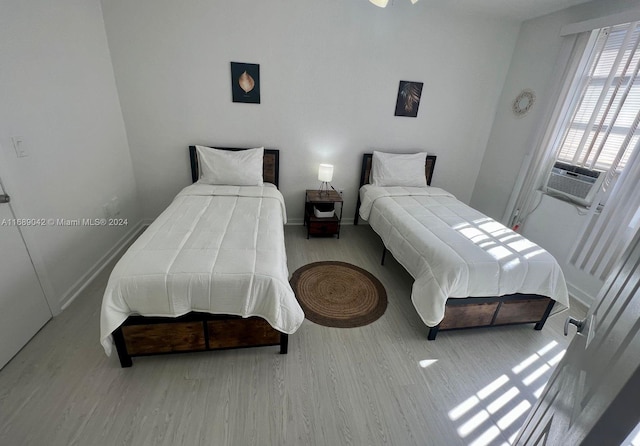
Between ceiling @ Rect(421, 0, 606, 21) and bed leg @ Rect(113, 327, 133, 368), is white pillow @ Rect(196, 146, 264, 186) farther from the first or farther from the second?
ceiling @ Rect(421, 0, 606, 21)

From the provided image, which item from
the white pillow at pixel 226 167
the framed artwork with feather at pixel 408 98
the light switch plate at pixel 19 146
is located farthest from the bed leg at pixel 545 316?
the light switch plate at pixel 19 146

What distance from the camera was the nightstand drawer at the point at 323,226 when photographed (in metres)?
3.24

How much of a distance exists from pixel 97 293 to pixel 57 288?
263 mm

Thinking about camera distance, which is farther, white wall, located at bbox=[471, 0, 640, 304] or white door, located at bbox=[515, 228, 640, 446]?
white wall, located at bbox=[471, 0, 640, 304]

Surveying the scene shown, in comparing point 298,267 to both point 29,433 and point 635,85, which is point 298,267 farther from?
point 635,85

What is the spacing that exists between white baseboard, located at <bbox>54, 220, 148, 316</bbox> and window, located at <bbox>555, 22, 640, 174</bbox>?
4.52 m

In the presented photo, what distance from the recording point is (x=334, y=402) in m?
1.53

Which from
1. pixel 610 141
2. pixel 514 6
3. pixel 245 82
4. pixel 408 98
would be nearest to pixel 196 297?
pixel 245 82

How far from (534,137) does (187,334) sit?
3.77m

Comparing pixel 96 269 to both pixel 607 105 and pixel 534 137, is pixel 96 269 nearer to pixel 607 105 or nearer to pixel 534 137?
pixel 534 137

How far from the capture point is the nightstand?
321cm

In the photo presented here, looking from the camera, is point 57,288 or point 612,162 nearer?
point 57,288

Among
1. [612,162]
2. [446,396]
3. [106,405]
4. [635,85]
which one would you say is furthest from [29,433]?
[635,85]

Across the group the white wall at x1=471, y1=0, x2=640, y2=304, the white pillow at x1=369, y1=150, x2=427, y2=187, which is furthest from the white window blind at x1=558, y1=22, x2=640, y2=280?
the white pillow at x1=369, y1=150, x2=427, y2=187
